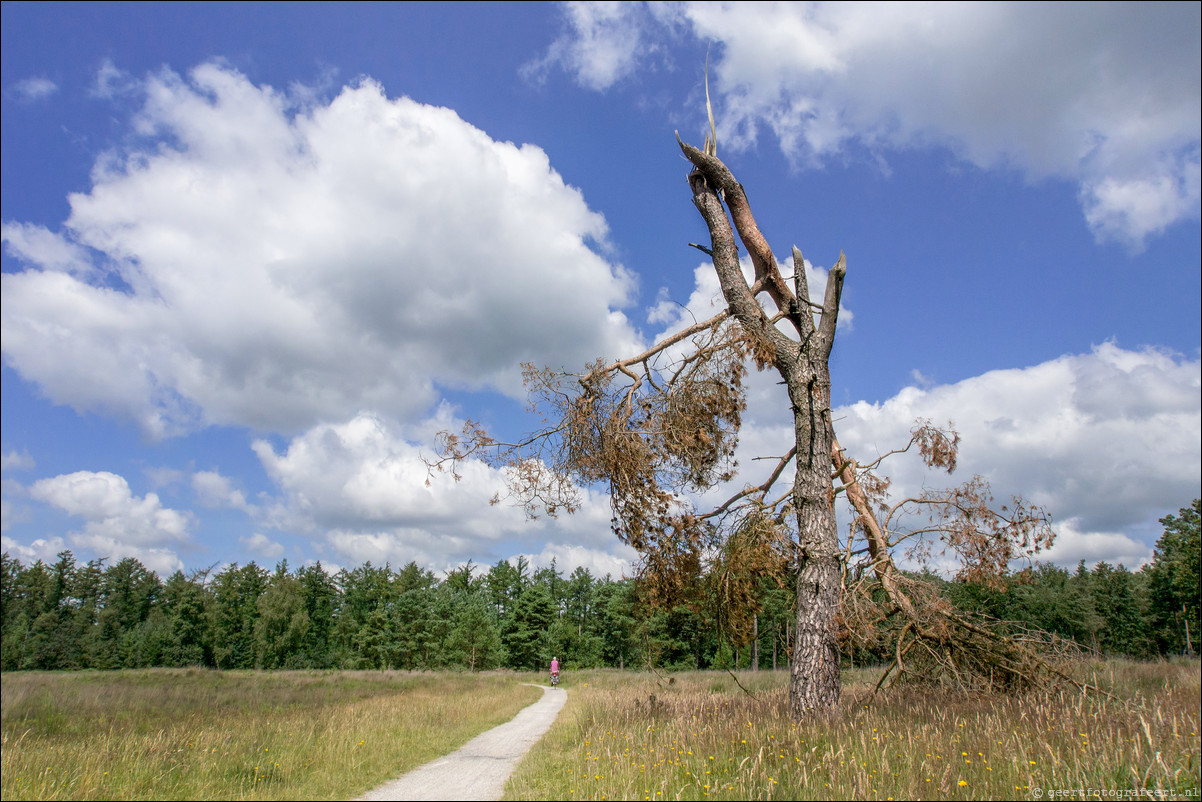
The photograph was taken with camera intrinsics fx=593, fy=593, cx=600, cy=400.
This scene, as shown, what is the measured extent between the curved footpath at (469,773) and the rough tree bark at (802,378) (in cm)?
403

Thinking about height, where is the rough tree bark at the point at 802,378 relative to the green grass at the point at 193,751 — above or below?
above

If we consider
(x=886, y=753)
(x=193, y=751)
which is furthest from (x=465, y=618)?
(x=886, y=753)

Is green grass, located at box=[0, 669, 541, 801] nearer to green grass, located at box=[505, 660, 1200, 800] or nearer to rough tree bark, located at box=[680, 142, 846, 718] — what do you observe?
green grass, located at box=[505, 660, 1200, 800]

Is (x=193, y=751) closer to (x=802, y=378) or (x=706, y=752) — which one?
(x=706, y=752)

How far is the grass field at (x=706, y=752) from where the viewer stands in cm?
498

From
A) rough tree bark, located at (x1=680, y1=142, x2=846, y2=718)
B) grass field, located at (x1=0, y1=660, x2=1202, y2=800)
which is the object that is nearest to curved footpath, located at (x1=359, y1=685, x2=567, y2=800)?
grass field, located at (x1=0, y1=660, x2=1202, y2=800)

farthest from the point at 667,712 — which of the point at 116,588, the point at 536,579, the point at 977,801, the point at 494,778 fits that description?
the point at 116,588

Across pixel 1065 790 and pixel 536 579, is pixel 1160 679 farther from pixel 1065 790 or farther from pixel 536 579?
pixel 536 579

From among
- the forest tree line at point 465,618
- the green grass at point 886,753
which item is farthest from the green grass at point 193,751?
the forest tree line at point 465,618

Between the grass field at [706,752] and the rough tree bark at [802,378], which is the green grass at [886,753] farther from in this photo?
the rough tree bark at [802,378]

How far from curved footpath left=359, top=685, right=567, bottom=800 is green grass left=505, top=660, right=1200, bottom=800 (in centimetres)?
36

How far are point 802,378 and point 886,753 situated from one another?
486 cm

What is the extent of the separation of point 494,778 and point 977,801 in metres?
5.21

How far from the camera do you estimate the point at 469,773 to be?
7.66 metres
